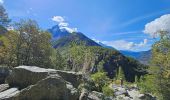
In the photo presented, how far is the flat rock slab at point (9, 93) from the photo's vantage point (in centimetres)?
2692

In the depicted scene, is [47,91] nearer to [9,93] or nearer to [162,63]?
[9,93]

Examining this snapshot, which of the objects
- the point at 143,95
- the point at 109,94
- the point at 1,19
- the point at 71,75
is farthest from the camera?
the point at 1,19

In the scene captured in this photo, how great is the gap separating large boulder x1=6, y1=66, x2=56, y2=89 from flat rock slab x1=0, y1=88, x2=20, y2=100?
1.29 metres

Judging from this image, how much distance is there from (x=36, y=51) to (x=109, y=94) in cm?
3976

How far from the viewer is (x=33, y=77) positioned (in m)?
29.9

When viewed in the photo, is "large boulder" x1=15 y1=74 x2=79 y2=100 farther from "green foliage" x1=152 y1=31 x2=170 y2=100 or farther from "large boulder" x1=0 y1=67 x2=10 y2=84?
"green foliage" x1=152 y1=31 x2=170 y2=100

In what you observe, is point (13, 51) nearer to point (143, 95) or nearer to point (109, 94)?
point (143, 95)

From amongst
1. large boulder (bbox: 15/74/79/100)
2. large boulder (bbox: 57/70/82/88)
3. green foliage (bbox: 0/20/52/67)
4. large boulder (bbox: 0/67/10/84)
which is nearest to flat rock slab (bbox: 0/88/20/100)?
large boulder (bbox: 15/74/79/100)

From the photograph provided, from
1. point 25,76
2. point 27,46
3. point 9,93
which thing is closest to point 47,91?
point 9,93

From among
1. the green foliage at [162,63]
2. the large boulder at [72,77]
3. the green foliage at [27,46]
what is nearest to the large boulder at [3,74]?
the large boulder at [72,77]

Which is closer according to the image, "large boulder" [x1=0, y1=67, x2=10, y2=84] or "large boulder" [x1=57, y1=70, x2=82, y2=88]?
"large boulder" [x1=57, y1=70, x2=82, y2=88]

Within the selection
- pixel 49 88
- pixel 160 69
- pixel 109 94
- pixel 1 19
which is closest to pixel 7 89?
pixel 49 88

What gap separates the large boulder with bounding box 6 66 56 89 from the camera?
29859mm

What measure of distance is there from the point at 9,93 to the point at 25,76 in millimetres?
2721
